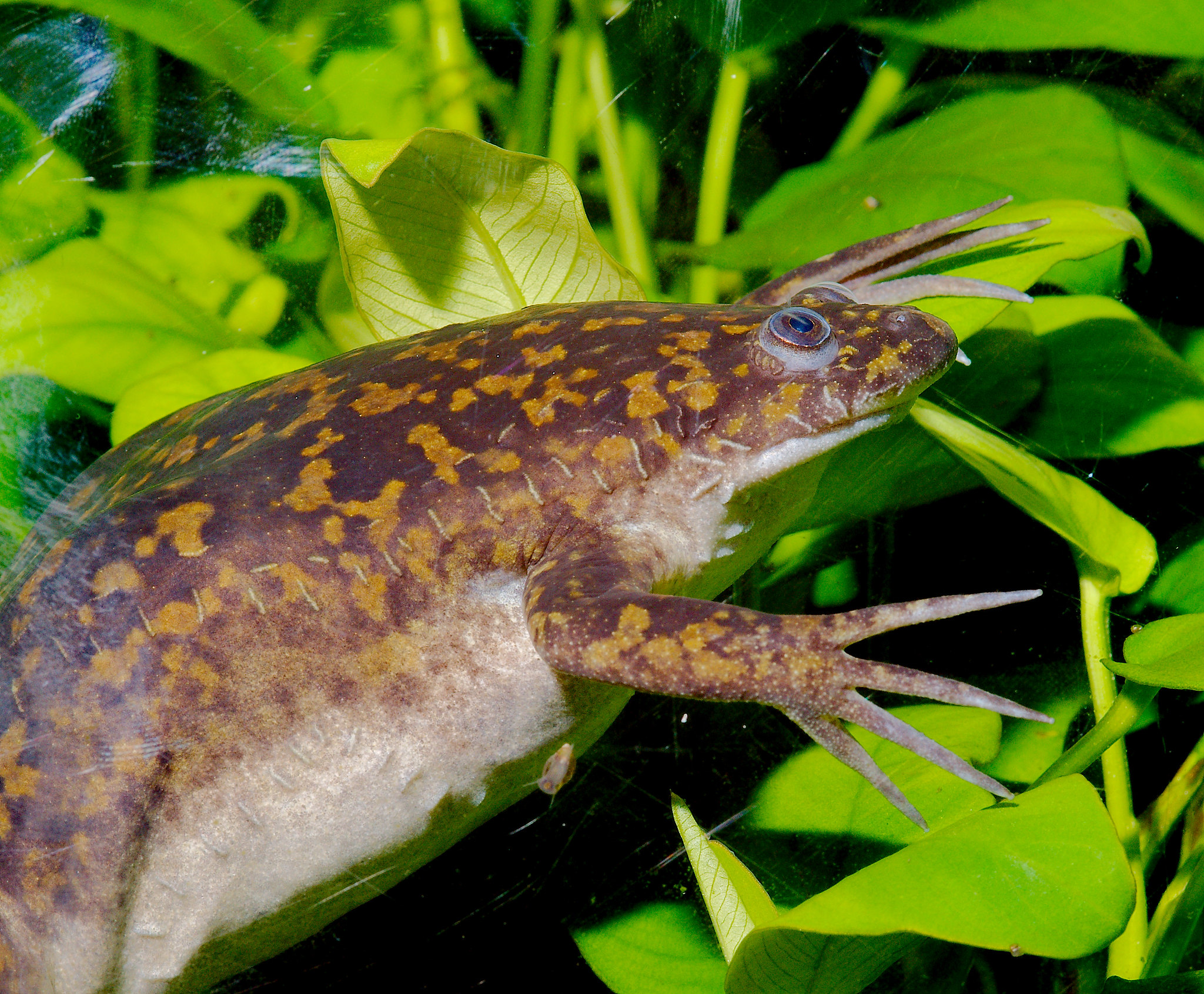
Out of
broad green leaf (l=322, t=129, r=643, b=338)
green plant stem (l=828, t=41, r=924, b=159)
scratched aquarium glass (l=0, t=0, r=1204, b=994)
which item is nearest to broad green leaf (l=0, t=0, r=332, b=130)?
scratched aquarium glass (l=0, t=0, r=1204, b=994)

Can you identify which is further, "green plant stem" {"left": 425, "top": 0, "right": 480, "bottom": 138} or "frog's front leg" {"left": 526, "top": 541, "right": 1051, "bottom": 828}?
"green plant stem" {"left": 425, "top": 0, "right": 480, "bottom": 138}

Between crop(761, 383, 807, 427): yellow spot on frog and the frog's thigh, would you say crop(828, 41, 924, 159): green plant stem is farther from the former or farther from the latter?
the frog's thigh

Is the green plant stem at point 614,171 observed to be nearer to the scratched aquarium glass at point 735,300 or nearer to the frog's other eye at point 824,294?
the scratched aquarium glass at point 735,300

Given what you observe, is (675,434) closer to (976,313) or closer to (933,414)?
(933,414)

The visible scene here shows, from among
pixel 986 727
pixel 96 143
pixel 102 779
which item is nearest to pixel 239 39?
pixel 96 143

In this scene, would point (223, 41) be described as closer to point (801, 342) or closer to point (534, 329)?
point (534, 329)
